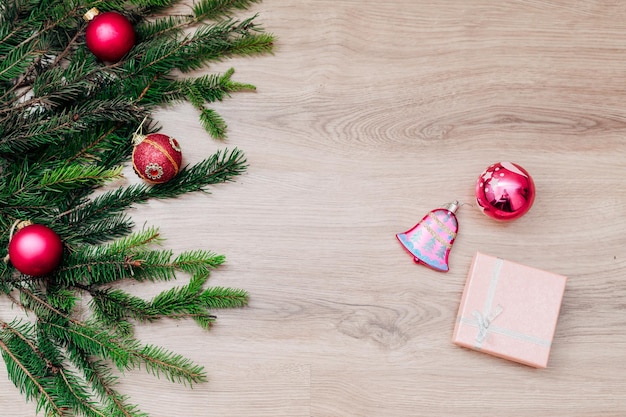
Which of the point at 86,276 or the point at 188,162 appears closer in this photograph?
the point at 86,276

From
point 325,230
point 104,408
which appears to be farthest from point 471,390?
point 104,408

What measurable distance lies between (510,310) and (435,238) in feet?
0.59

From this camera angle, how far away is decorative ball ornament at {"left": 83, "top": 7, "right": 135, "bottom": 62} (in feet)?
2.93

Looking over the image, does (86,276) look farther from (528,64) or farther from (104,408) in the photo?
(528,64)

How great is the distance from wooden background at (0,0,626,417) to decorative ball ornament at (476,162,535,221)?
5 cm

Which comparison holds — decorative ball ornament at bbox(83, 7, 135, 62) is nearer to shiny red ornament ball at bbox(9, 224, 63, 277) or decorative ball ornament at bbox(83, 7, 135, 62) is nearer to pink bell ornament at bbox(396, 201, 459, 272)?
shiny red ornament ball at bbox(9, 224, 63, 277)

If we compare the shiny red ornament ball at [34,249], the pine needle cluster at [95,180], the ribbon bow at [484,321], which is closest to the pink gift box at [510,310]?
the ribbon bow at [484,321]

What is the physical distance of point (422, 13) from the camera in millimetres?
1018

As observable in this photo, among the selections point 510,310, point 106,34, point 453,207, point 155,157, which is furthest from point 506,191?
point 106,34

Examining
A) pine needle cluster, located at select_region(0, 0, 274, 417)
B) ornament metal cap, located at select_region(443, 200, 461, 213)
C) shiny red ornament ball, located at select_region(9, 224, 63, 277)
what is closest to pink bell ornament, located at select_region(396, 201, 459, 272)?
ornament metal cap, located at select_region(443, 200, 461, 213)

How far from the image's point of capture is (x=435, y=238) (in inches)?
38.5

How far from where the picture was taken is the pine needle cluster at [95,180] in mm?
867

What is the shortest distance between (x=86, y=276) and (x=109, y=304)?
0.07 m

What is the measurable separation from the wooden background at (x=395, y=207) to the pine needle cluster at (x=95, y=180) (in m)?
0.05
